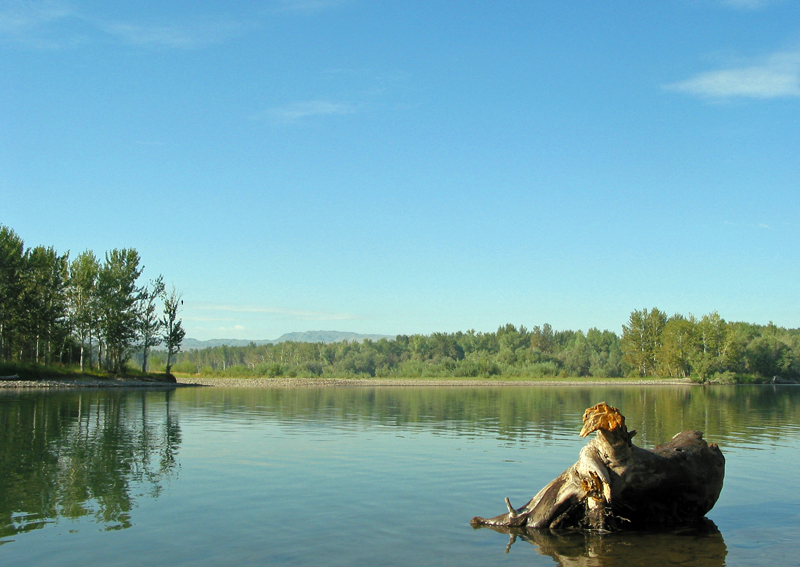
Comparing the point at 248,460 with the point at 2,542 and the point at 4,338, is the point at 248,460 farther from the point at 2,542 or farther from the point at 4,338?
the point at 4,338

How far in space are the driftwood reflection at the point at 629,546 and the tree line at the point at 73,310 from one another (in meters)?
54.7

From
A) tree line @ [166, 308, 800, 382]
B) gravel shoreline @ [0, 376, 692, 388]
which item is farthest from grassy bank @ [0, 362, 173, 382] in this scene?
tree line @ [166, 308, 800, 382]

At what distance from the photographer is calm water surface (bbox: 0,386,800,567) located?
9062mm

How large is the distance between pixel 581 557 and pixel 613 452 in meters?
1.80

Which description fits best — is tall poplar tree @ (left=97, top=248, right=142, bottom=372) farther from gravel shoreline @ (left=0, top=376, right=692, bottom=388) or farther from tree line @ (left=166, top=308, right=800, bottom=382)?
tree line @ (left=166, top=308, right=800, bottom=382)

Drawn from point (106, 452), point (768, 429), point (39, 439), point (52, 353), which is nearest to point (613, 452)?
point (106, 452)

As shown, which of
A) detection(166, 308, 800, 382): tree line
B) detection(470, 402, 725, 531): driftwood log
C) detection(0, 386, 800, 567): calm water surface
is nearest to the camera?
detection(0, 386, 800, 567): calm water surface

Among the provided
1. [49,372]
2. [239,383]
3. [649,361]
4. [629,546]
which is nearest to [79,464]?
[629,546]

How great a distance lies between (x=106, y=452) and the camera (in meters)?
17.7

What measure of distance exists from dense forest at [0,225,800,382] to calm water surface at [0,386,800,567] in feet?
126

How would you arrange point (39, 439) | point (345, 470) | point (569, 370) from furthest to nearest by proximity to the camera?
1. point (569, 370)
2. point (39, 439)
3. point (345, 470)

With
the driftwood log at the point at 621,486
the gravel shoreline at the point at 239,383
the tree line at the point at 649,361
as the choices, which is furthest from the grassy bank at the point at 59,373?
the driftwood log at the point at 621,486

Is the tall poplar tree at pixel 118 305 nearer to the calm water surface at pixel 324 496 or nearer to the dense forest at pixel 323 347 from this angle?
the dense forest at pixel 323 347

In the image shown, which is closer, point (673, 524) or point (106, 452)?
point (673, 524)
